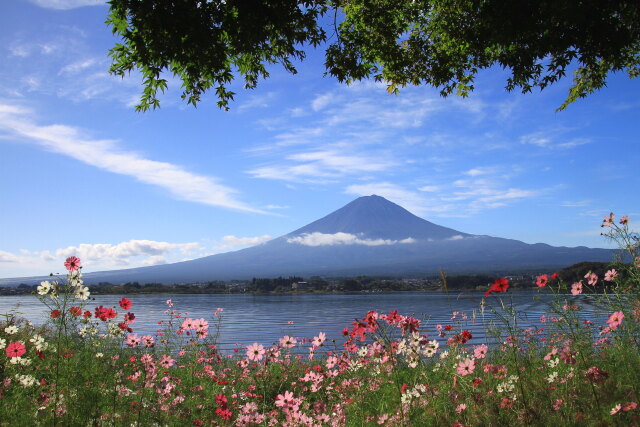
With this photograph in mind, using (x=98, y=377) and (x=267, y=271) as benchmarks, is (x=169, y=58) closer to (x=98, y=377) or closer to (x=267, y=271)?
(x=98, y=377)

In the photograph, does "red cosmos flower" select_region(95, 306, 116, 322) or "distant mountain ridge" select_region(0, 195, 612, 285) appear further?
"distant mountain ridge" select_region(0, 195, 612, 285)

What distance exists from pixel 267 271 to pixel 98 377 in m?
149

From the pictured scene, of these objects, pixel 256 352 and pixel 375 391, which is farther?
pixel 375 391

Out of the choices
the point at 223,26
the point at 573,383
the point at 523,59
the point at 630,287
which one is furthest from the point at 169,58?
the point at 630,287

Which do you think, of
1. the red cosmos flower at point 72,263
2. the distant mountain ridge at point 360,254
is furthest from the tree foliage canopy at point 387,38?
the distant mountain ridge at point 360,254

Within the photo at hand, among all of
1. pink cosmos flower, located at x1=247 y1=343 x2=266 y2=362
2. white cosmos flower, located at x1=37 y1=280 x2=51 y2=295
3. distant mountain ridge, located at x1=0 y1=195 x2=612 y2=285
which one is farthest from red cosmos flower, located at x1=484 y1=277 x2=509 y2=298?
distant mountain ridge, located at x1=0 y1=195 x2=612 y2=285

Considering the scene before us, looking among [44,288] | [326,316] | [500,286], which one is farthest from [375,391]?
[326,316]

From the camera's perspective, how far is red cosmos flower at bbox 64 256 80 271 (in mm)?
3648

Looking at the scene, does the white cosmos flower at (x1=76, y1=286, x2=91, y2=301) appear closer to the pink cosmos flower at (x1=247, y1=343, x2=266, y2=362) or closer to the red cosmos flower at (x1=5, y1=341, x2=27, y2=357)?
the red cosmos flower at (x1=5, y1=341, x2=27, y2=357)

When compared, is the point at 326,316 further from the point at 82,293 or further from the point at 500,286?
the point at 500,286

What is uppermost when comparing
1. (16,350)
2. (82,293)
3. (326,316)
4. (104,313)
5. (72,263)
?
(72,263)

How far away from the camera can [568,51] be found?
7043mm

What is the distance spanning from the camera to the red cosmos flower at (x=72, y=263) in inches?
144

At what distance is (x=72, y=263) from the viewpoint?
3688mm
